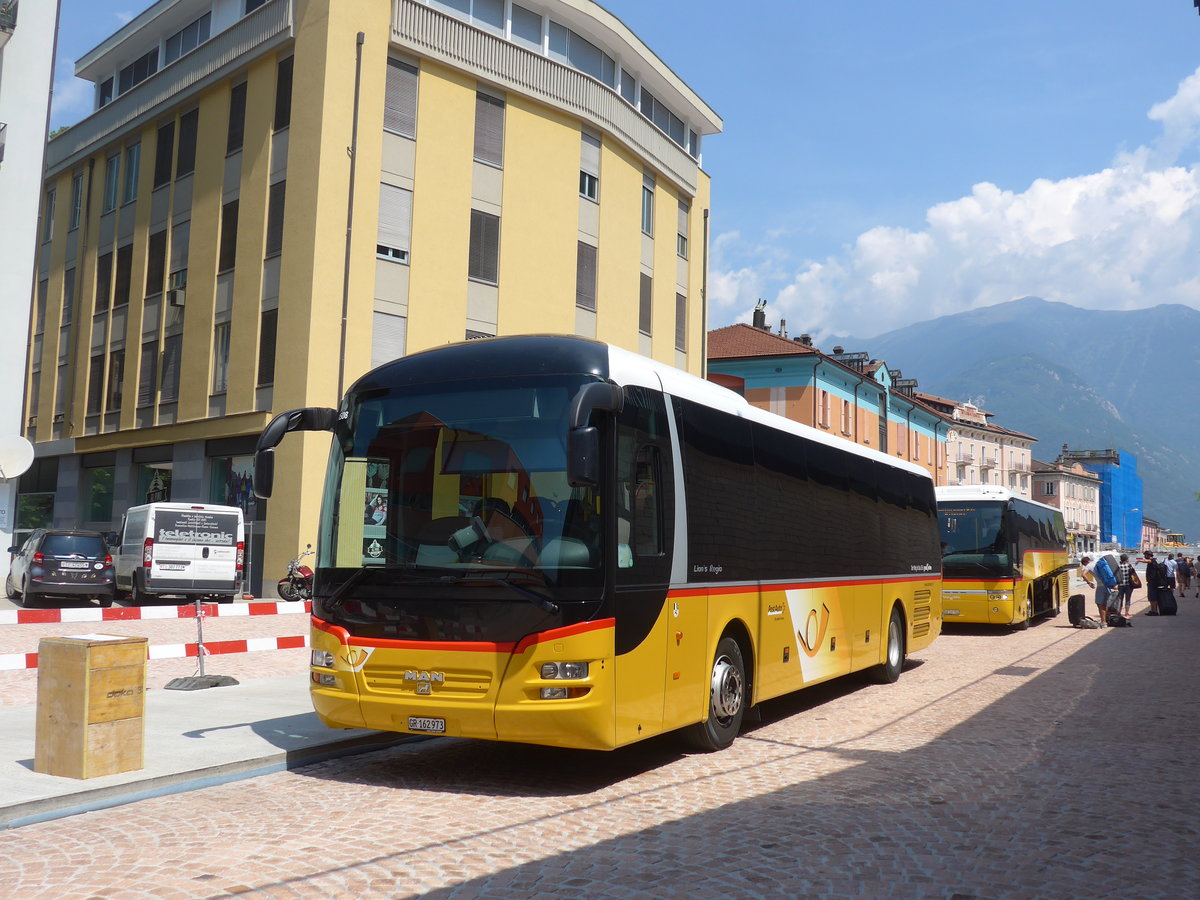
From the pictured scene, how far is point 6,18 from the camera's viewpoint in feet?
82.5

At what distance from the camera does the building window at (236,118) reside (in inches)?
1188

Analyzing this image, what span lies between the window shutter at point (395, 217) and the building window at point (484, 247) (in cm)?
196

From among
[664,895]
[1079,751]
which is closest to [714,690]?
[1079,751]

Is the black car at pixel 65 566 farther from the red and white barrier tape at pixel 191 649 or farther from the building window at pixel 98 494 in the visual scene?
the building window at pixel 98 494

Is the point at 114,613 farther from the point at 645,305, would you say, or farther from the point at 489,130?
the point at 645,305

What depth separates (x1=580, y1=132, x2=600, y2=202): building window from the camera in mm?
33094

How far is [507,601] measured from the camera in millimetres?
7117

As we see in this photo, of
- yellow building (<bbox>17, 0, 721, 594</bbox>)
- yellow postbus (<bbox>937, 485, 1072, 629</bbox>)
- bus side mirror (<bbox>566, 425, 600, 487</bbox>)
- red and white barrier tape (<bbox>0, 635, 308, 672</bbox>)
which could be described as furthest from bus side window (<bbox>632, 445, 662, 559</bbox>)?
yellow building (<bbox>17, 0, 721, 594</bbox>)

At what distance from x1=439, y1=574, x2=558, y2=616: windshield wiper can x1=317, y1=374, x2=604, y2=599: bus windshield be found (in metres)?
0.02

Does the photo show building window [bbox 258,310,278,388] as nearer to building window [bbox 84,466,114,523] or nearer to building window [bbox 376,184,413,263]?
building window [bbox 376,184,413,263]

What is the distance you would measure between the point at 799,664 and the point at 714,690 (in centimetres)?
222

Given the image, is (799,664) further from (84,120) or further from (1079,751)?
(84,120)

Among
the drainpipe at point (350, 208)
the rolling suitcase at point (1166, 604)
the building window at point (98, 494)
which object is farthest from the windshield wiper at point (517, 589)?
the building window at point (98, 494)

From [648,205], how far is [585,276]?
5.00 m
